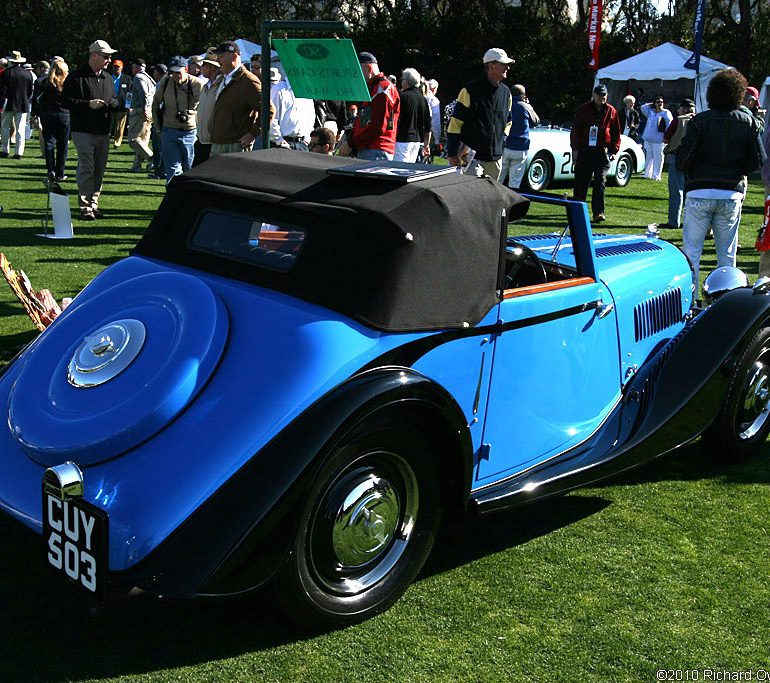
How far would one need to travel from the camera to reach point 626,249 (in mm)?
5129

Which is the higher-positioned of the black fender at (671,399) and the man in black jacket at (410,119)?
the man in black jacket at (410,119)

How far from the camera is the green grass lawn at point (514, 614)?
2.96 metres

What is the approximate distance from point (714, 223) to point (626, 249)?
297 centimetres

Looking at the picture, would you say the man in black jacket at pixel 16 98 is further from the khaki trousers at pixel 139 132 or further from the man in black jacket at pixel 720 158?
the man in black jacket at pixel 720 158

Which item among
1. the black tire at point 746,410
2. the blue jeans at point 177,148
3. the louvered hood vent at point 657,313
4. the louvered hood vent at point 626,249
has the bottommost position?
the black tire at point 746,410

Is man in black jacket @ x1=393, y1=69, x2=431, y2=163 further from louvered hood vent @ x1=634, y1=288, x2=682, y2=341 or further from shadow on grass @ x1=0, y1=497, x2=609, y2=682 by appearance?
shadow on grass @ x1=0, y1=497, x2=609, y2=682

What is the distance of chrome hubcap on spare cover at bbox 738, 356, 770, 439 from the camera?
15.7ft

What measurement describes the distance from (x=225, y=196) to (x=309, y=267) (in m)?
0.61

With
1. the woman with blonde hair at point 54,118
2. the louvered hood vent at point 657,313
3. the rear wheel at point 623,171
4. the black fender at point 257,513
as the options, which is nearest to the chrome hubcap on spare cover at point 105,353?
the black fender at point 257,513

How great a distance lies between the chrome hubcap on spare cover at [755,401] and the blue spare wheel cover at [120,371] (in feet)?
A: 9.59

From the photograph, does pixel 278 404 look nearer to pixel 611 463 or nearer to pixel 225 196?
pixel 225 196

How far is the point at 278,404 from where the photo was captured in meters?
2.94

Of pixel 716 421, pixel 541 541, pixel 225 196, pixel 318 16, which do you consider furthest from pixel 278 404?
pixel 318 16

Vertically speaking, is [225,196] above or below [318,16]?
below
